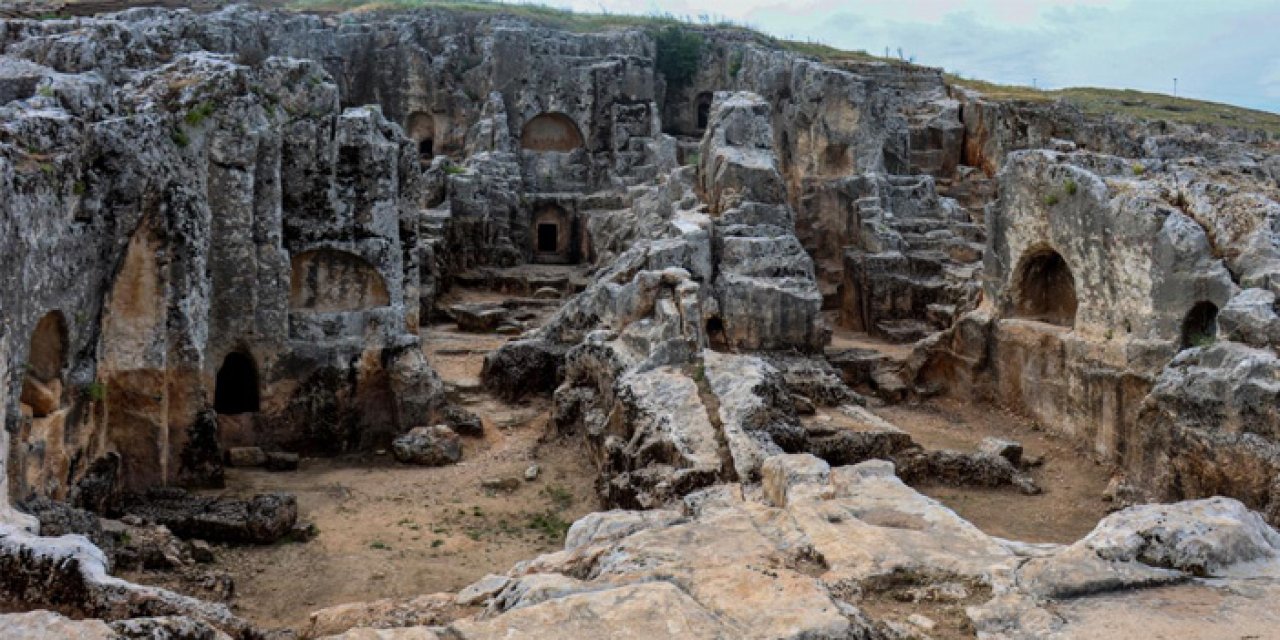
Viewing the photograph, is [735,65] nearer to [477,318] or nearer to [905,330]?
[905,330]

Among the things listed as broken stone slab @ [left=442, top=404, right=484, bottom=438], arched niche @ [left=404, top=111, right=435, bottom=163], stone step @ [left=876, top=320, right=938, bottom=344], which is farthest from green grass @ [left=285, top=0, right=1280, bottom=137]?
broken stone slab @ [left=442, top=404, right=484, bottom=438]

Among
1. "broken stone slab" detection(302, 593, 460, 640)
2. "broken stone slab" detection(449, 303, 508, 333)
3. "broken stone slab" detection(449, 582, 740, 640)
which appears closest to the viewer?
"broken stone slab" detection(449, 582, 740, 640)

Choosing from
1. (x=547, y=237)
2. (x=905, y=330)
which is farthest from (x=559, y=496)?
(x=547, y=237)

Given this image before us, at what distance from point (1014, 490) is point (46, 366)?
10.7m

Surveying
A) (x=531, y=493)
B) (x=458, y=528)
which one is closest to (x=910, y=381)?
(x=531, y=493)

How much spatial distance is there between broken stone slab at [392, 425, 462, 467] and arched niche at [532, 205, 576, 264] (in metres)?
16.0

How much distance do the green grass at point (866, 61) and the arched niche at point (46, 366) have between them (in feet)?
98.2

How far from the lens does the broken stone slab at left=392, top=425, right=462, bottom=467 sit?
14391 mm

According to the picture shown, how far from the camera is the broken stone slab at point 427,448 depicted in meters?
14.4

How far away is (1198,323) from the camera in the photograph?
13242 mm

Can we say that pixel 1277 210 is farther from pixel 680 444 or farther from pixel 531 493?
pixel 531 493

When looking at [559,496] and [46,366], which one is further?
[559,496]

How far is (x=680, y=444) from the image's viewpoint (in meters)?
11.3

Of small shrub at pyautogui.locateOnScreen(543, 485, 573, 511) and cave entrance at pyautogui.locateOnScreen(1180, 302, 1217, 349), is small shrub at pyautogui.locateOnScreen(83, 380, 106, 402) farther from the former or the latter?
cave entrance at pyautogui.locateOnScreen(1180, 302, 1217, 349)
